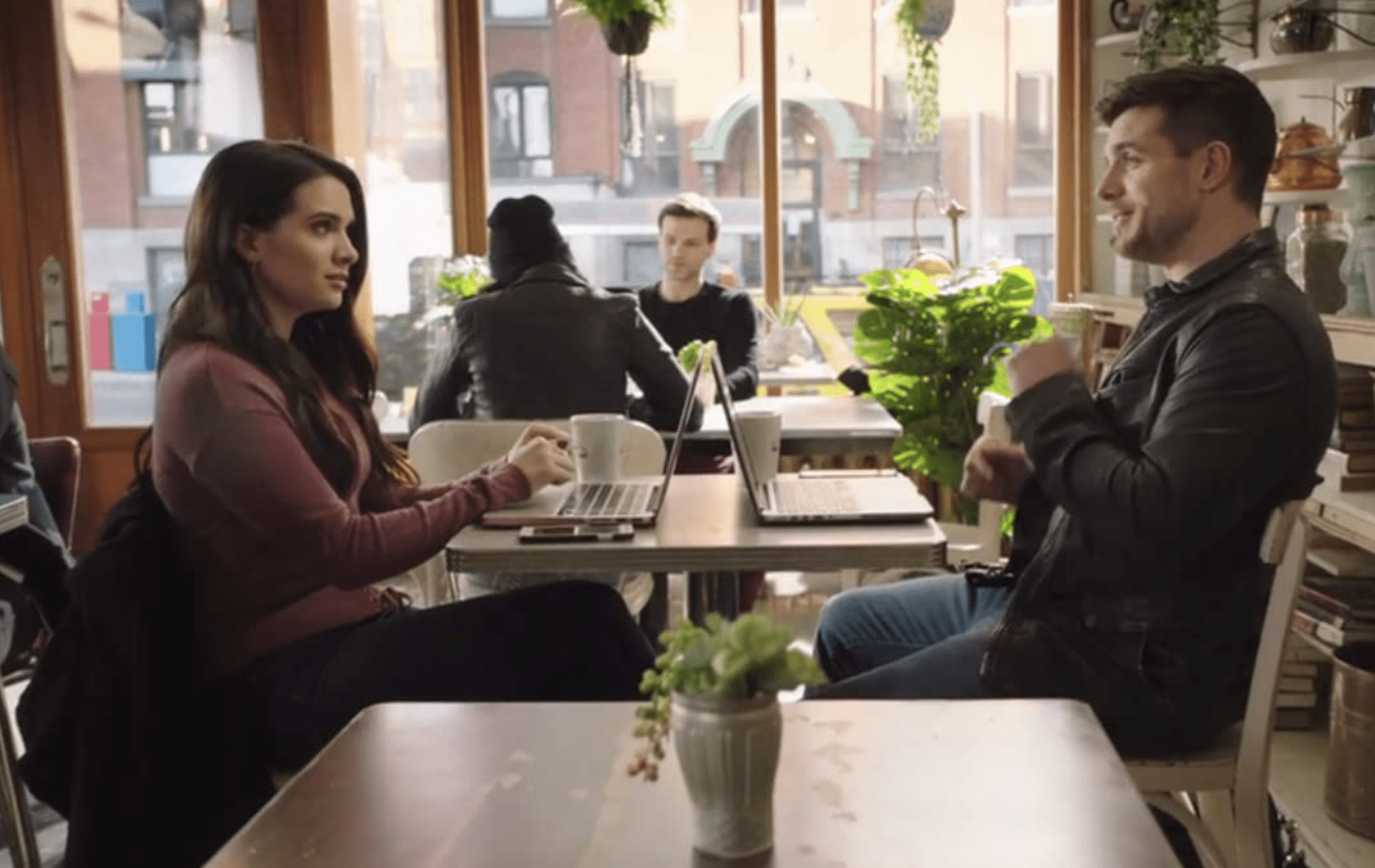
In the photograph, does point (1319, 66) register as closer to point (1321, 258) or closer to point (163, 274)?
point (1321, 258)

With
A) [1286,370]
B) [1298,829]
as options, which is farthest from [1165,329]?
[1298,829]

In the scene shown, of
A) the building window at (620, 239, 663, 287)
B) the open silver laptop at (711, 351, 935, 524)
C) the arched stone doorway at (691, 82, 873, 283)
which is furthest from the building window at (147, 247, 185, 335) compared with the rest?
the open silver laptop at (711, 351, 935, 524)

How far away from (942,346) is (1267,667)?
2.46 metres

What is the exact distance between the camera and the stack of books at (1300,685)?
3.08m

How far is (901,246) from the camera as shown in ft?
18.1

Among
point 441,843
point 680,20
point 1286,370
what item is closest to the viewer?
point 441,843

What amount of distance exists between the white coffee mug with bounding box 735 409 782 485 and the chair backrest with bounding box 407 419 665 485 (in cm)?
59

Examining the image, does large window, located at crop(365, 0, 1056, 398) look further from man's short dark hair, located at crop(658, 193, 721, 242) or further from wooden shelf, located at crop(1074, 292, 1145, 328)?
man's short dark hair, located at crop(658, 193, 721, 242)

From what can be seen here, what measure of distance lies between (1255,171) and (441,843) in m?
1.43

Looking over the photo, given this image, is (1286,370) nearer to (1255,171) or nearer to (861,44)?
(1255,171)

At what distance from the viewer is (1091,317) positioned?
4.92m

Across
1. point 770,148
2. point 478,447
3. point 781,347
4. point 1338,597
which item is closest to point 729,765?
point 478,447

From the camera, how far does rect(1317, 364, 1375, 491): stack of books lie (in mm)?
2803

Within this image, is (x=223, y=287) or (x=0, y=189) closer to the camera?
(x=223, y=287)
